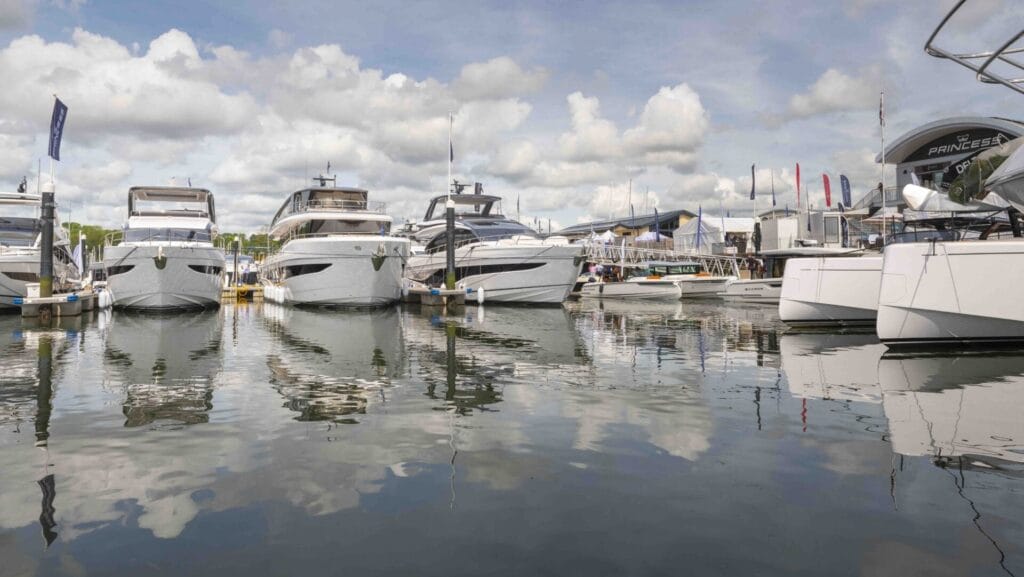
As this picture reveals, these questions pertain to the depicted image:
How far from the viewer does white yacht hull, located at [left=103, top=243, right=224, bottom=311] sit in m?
27.4

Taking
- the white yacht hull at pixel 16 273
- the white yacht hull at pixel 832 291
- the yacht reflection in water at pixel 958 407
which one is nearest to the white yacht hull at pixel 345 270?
the white yacht hull at pixel 16 273

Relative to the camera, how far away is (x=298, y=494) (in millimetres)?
5512

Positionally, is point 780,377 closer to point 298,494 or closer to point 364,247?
point 298,494

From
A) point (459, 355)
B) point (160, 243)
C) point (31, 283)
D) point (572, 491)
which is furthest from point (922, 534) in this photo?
point (31, 283)

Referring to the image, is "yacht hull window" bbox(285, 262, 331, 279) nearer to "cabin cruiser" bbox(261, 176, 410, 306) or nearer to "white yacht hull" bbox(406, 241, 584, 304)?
"cabin cruiser" bbox(261, 176, 410, 306)

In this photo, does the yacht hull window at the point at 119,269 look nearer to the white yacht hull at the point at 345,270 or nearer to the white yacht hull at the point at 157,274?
the white yacht hull at the point at 157,274

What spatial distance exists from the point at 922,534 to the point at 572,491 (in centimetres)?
243

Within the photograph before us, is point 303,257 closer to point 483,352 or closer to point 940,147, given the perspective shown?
point 483,352

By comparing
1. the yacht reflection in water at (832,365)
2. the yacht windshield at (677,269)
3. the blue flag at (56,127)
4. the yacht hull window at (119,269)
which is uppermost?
the blue flag at (56,127)

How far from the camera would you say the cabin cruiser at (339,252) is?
1178 inches

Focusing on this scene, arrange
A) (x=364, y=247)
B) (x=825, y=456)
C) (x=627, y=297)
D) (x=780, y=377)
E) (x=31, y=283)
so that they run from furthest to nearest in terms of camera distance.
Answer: (x=627, y=297), (x=364, y=247), (x=31, y=283), (x=780, y=377), (x=825, y=456)

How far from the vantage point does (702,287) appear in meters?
40.7

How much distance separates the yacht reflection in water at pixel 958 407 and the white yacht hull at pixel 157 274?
25443 millimetres

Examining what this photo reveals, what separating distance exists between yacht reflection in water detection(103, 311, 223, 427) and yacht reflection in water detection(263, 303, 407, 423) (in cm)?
113
